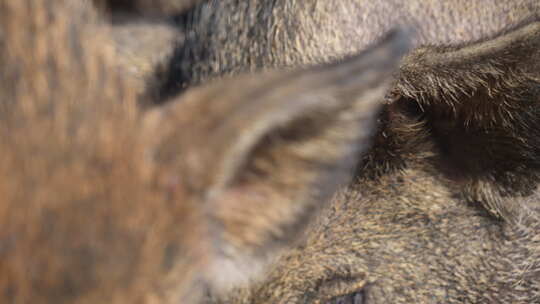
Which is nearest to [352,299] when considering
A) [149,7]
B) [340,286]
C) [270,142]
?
[340,286]

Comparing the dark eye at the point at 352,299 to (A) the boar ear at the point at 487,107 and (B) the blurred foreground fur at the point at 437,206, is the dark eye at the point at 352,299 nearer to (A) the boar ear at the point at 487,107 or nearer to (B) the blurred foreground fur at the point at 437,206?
(B) the blurred foreground fur at the point at 437,206

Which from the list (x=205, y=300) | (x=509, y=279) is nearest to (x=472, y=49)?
(x=509, y=279)

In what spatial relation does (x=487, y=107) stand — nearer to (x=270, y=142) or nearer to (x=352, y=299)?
(x=352, y=299)

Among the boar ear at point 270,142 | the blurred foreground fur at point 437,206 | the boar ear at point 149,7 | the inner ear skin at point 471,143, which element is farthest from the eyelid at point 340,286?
the boar ear at point 149,7

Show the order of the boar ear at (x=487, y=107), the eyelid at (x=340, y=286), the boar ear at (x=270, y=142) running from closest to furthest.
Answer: the boar ear at (x=270, y=142) → the boar ear at (x=487, y=107) → the eyelid at (x=340, y=286)

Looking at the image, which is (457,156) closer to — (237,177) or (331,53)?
(331,53)

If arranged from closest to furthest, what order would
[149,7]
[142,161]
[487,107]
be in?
1. [142,161]
2. [487,107]
3. [149,7]

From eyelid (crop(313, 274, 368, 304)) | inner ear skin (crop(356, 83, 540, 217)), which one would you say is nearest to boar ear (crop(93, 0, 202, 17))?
inner ear skin (crop(356, 83, 540, 217))
